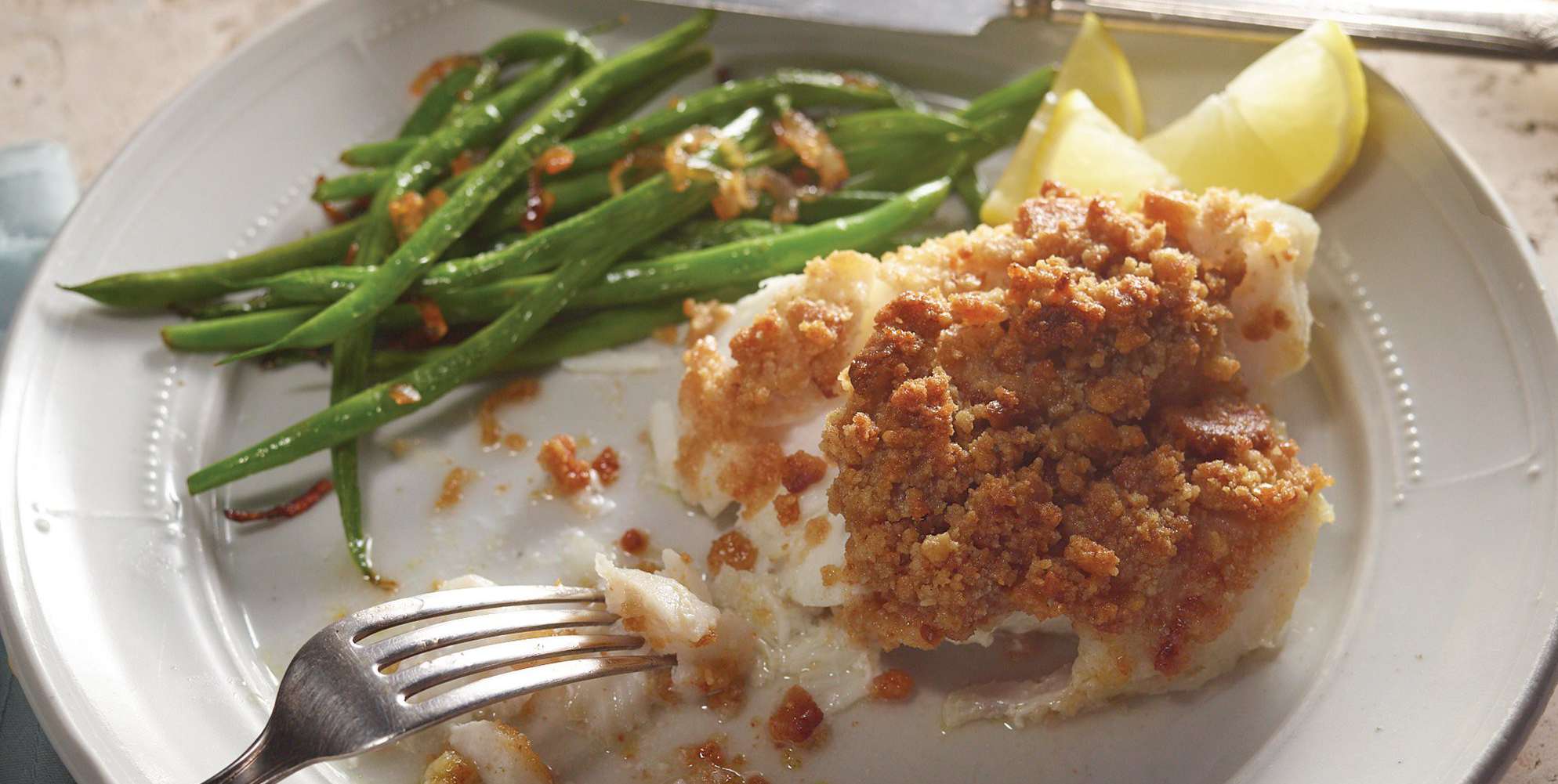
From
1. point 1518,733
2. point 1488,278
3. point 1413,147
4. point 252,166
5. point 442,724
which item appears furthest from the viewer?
point 252,166

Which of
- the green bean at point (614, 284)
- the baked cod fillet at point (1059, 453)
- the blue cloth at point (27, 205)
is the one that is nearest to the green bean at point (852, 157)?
the green bean at point (614, 284)

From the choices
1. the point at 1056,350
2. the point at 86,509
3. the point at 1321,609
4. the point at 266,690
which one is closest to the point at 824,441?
the point at 1056,350

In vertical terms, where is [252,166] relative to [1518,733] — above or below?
above

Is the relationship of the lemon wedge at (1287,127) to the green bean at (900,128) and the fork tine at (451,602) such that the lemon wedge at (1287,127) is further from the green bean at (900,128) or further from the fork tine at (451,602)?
the fork tine at (451,602)

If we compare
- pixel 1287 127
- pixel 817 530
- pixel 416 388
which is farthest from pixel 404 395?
pixel 1287 127

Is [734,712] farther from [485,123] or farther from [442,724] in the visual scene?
[485,123]

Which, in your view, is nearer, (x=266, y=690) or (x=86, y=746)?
(x=86, y=746)
